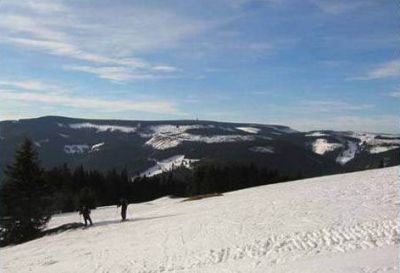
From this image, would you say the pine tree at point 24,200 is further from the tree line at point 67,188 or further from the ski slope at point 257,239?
the ski slope at point 257,239

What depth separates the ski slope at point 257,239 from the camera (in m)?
21.0

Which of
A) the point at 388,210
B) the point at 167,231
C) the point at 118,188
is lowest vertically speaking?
the point at 118,188

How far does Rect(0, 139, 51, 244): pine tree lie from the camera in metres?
46.0

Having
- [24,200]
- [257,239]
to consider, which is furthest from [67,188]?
[257,239]

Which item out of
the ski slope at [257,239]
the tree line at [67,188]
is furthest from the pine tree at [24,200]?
the ski slope at [257,239]

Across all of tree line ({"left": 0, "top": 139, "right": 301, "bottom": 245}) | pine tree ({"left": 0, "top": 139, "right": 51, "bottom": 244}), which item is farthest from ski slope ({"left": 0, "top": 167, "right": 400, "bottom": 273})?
tree line ({"left": 0, "top": 139, "right": 301, "bottom": 245})

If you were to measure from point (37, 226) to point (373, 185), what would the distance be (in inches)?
1109

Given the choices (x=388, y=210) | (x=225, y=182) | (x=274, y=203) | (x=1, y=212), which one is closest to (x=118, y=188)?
(x=225, y=182)

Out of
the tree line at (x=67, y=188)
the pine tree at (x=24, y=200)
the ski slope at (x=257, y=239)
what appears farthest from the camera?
the tree line at (x=67, y=188)

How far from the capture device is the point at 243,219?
103 feet

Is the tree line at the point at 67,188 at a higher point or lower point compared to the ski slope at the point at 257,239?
lower

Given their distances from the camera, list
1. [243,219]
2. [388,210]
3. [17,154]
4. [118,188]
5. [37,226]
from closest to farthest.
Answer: [388,210] → [243,219] → [37,226] → [17,154] → [118,188]

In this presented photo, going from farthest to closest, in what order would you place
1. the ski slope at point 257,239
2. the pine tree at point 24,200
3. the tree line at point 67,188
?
the tree line at point 67,188 → the pine tree at point 24,200 → the ski slope at point 257,239

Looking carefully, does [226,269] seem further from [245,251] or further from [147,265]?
[147,265]
